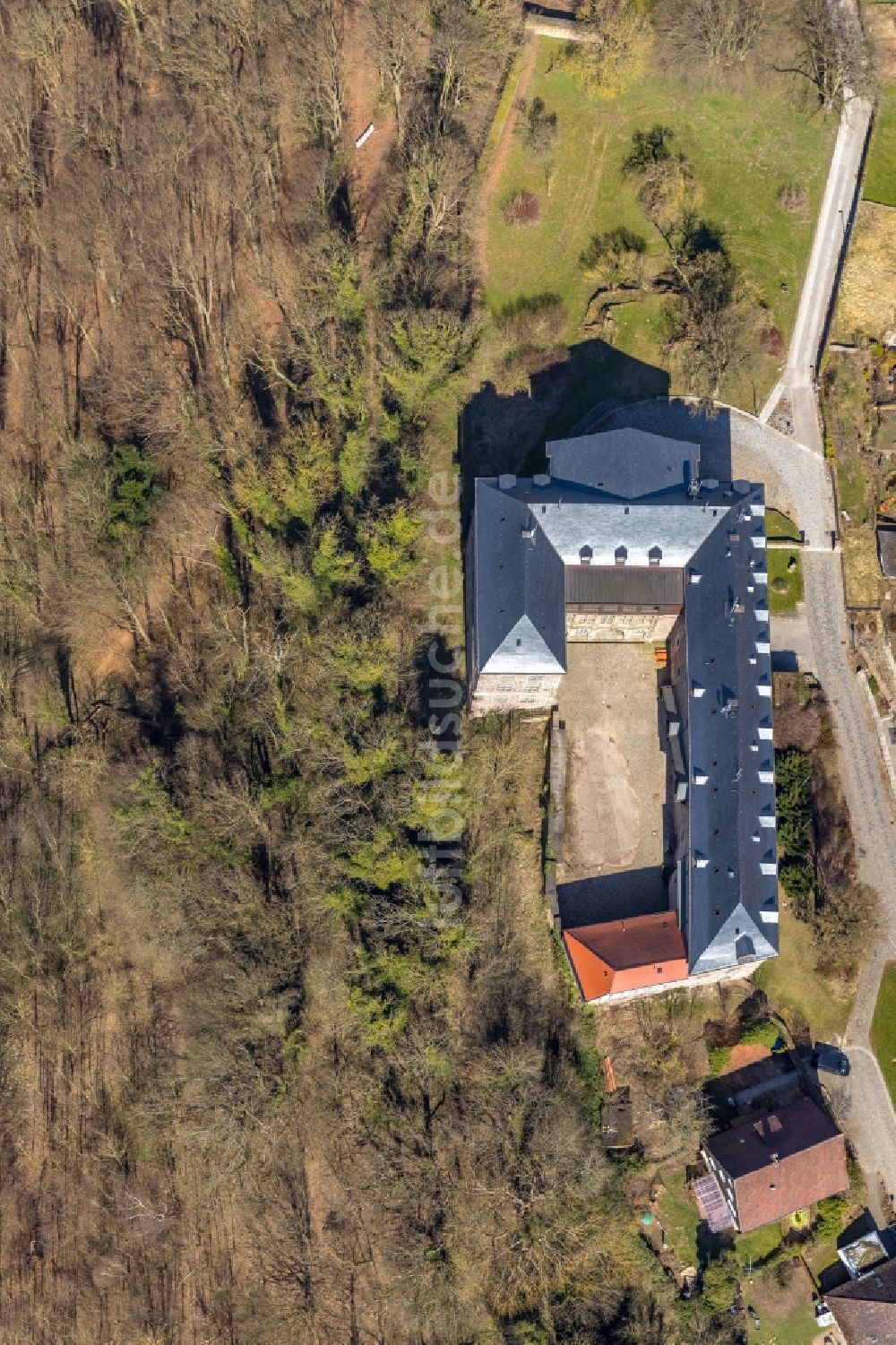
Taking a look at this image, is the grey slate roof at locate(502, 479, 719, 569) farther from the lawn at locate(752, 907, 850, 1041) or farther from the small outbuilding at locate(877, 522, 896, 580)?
the lawn at locate(752, 907, 850, 1041)

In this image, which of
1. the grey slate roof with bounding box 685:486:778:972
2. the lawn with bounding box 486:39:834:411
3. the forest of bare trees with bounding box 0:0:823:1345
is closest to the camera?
the grey slate roof with bounding box 685:486:778:972

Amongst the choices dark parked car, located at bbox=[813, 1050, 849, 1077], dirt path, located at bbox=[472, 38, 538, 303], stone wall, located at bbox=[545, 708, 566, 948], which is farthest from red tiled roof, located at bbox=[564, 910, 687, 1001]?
dirt path, located at bbox=[472, 38, 538, 303]

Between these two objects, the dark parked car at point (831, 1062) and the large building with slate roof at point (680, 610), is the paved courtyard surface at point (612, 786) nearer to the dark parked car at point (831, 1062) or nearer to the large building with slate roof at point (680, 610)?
the large building with slate roof at point (680, 610)

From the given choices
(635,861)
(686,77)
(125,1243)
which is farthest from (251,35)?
(125,1243)

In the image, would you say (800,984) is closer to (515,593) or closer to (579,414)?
(515,593)

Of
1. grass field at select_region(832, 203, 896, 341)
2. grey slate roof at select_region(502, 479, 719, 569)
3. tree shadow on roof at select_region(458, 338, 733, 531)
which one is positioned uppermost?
grass field at select_region(832, 203, 896, 341)

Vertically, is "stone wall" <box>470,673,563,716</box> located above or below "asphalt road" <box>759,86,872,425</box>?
below

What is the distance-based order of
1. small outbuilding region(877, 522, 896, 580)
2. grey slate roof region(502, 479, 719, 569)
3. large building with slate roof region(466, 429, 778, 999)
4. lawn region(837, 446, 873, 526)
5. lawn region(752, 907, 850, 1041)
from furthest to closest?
lawn region(837, 446, 873, 526) < small outbuilding region(877, 522, 896, 580) < lawn region(752, 907, 850, 1041) < grey slate roof region(502, 479, 719, 569) < large building with slate roof region(466, 429, 778, 999)
